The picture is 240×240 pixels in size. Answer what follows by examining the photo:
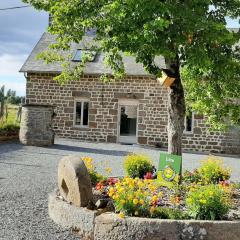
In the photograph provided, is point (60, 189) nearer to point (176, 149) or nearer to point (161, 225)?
point (161, 225)

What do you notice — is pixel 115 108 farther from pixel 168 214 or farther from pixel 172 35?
pixel 168 214

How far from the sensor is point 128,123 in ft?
70.9

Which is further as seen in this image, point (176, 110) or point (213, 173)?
point (213, 173)

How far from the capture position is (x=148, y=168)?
→ 9195 mm

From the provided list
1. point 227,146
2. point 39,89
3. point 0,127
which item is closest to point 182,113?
point 0,127

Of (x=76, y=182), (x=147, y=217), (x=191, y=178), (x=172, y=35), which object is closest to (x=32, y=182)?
(x=191, y=178)

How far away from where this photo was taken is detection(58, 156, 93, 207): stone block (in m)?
6.09

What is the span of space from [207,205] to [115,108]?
1570 centimetres

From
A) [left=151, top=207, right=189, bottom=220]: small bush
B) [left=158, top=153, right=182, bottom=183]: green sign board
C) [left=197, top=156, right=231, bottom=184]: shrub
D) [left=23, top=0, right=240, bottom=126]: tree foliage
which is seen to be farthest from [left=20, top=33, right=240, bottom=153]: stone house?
[left=151, top=207, right=189, bottom=220]: small bush

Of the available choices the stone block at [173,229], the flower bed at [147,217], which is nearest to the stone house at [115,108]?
the flower bed at [147,217]

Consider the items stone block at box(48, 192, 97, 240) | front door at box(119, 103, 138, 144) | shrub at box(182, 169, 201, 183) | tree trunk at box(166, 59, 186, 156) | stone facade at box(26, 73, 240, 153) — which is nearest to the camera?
stone block at box(48, 192, 97, 240)

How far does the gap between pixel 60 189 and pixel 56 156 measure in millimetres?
7869

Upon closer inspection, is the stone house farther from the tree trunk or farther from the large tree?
the tree trunk

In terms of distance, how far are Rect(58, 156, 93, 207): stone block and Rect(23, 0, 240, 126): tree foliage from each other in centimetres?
189
